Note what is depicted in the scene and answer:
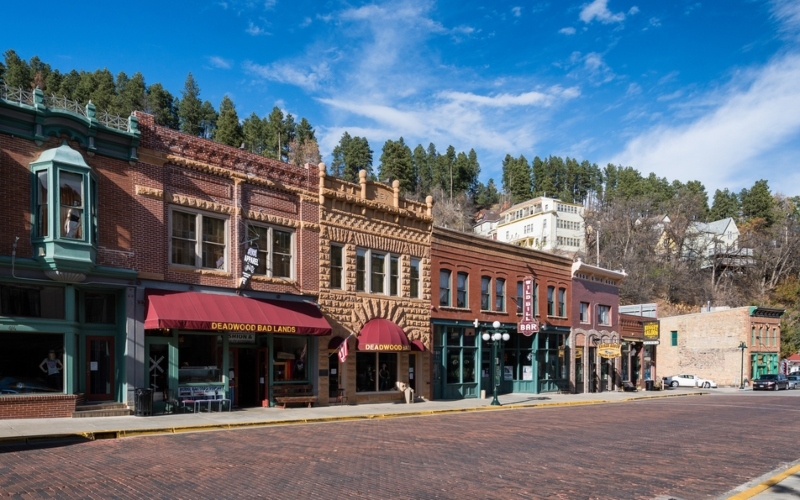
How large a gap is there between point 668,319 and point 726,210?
82698mm

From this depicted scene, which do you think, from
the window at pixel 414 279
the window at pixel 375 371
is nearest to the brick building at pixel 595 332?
the window at pixel 414 279

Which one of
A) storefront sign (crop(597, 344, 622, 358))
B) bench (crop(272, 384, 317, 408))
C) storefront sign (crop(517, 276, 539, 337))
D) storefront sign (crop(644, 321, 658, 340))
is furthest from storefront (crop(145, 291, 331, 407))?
storefront sign (crop(644, 321, 658, 340))

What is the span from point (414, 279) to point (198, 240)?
37.9 ft

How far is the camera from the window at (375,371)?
28.2 metres

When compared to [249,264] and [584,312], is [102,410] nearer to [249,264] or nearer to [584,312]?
[249,264]

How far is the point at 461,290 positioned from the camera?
34156 millimetres

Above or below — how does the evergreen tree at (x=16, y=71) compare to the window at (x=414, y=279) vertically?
above

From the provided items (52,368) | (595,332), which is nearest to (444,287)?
(595,332)

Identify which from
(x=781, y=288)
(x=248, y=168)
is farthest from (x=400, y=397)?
(x=781, y=288)

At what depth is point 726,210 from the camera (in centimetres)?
14038

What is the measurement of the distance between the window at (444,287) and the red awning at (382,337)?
4.75 m

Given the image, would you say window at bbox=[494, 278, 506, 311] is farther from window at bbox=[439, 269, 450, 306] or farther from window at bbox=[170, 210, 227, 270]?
window at bbox=[170, 210, 227, 270]

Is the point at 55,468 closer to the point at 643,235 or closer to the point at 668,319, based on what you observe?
the point at 668,319

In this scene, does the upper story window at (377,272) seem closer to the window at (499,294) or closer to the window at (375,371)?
the window at (375,371)
